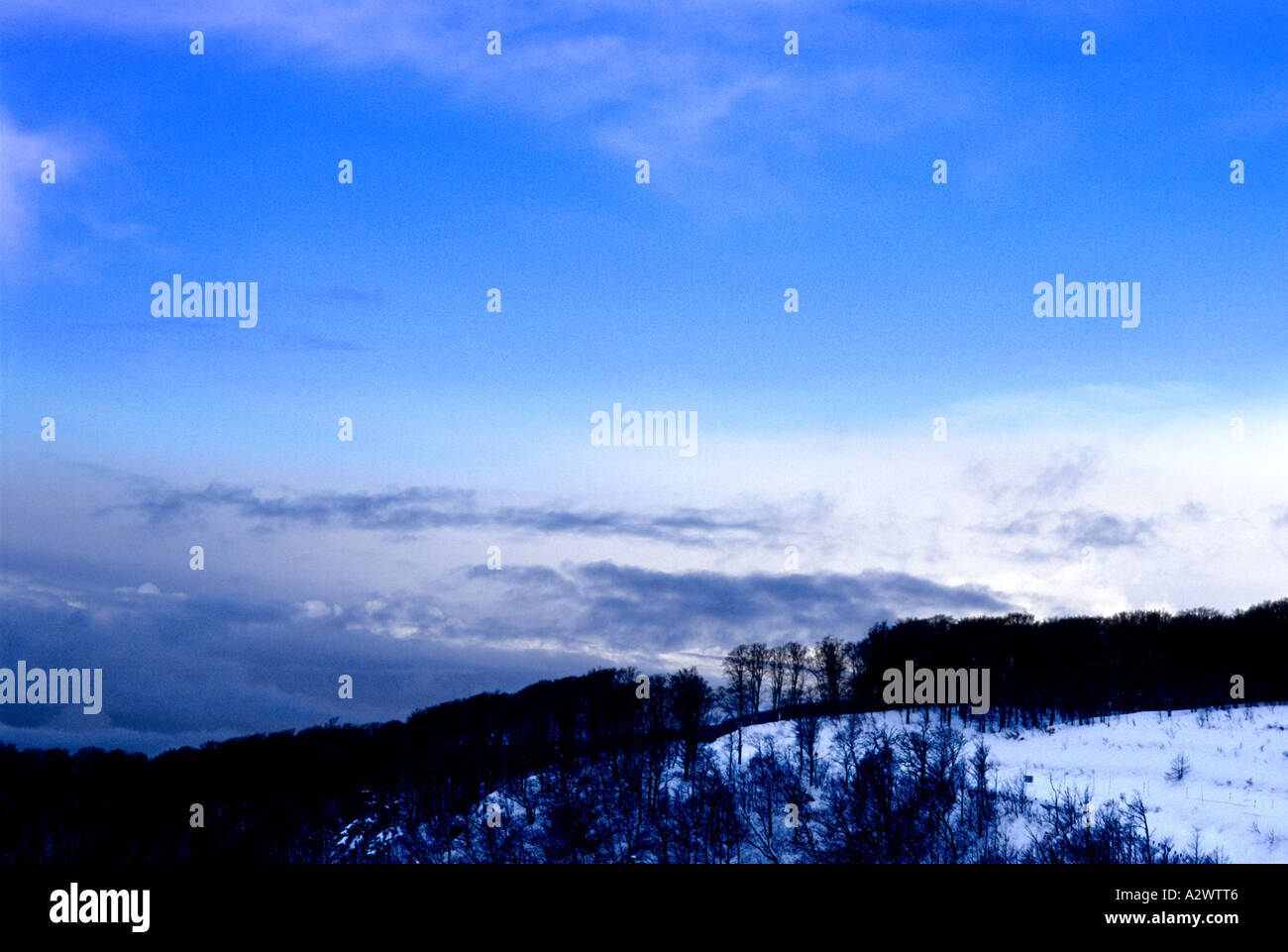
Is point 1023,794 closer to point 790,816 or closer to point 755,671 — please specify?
point 790,816

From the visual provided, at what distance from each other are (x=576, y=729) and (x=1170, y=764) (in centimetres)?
8394

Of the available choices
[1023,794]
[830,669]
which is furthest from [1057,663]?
[1023,794]

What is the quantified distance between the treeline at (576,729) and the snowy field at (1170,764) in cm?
1350

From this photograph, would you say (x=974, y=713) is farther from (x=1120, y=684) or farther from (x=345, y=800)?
(x=345, y=800)

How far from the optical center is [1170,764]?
11131 cm

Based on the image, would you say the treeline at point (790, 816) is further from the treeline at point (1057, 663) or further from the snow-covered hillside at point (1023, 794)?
the treeline at point (1057, 663)

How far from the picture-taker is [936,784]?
331 ft

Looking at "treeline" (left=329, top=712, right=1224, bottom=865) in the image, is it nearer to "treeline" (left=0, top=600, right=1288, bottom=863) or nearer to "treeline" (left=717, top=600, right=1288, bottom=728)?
"treeline" (left=0, top=600, right=1288, bottom=863)

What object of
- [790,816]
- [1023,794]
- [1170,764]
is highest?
[1170,764]

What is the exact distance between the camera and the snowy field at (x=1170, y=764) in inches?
3342

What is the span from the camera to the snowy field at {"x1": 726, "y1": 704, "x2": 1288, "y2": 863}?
278 ft

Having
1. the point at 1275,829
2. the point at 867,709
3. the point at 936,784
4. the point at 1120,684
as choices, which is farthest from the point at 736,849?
the point at 1120,684

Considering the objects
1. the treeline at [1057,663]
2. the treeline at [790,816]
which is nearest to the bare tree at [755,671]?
the treeline at [1057,663]
